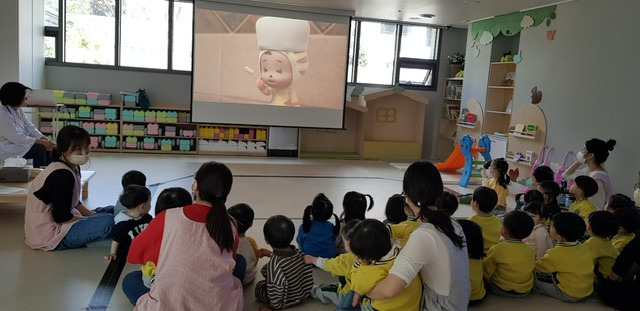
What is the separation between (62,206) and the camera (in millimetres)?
2998

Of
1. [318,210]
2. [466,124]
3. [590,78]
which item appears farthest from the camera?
[466,124]

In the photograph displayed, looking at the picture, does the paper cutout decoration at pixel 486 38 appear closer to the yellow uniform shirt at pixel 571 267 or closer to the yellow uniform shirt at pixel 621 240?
the yellow uniform shirt at pixel 621 240

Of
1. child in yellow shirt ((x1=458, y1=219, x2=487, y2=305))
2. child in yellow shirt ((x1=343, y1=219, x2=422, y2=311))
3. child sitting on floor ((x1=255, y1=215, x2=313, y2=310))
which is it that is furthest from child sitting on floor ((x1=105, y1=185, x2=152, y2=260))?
child in yellow shirt ((x1=458, y1=219, x2=487, y2=305))

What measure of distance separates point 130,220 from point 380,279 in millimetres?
1538

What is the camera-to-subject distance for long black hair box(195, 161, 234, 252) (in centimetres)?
183

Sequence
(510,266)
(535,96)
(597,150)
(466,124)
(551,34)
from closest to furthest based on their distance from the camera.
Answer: (510,266) < (597,150) < (551,34) < (535,96) < (466,124)

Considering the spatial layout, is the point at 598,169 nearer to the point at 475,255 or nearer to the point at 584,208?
the point at 584,208

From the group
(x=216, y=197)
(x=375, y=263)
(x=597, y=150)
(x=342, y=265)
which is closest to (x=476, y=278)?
(x=342, y=265)

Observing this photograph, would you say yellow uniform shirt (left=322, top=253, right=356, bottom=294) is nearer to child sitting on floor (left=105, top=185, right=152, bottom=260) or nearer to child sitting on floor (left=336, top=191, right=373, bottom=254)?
child sitting on floor (left=336, top=191, right=373, bottom=254)

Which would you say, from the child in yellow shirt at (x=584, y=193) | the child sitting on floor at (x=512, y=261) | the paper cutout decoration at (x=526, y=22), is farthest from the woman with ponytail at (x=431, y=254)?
the paper cutout decoration at (x=526, y=22)

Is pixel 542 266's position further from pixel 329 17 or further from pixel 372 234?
pixel 329 17

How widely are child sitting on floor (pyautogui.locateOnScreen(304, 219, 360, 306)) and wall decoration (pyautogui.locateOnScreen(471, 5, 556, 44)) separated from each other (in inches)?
208

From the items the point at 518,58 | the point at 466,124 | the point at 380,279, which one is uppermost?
the point at 518,58

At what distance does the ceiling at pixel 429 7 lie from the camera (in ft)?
21.8
